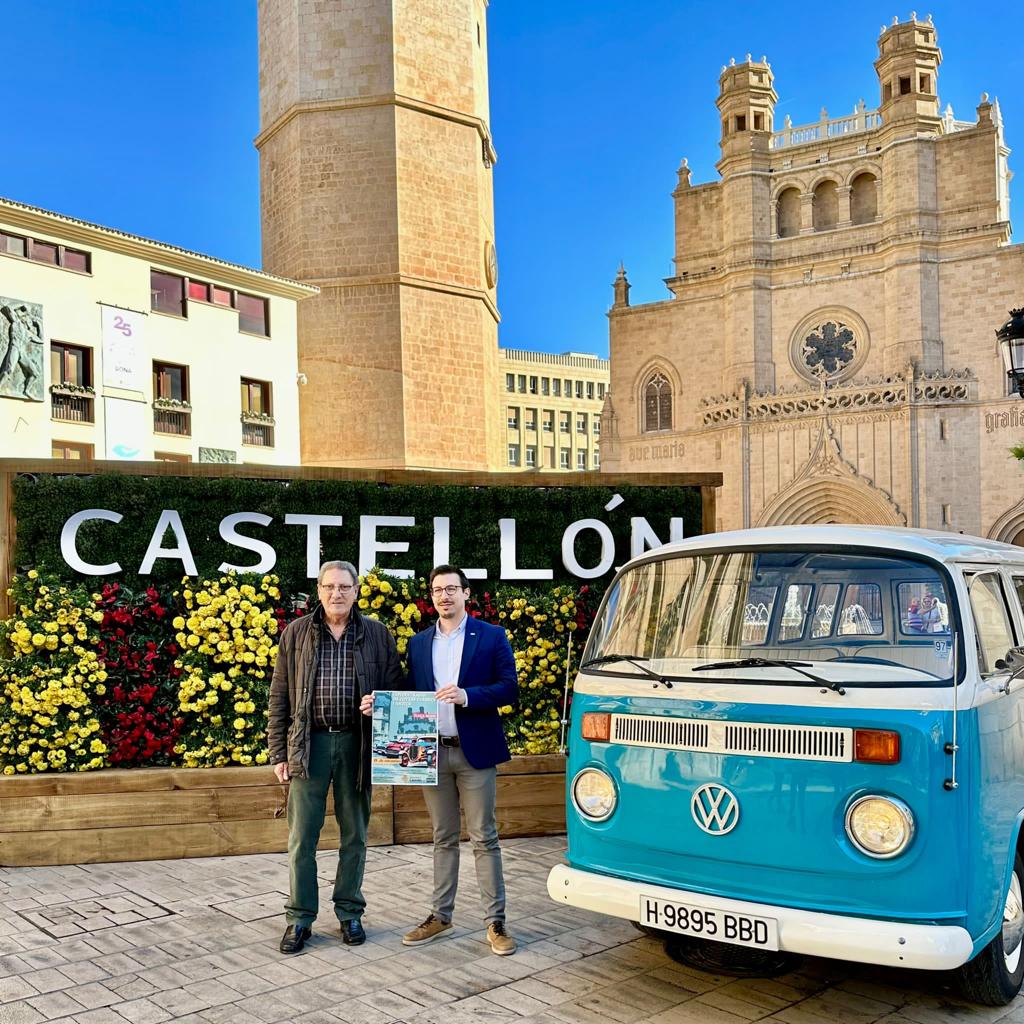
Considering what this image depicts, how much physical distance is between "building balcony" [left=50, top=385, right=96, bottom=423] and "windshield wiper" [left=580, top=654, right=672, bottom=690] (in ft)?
73.9

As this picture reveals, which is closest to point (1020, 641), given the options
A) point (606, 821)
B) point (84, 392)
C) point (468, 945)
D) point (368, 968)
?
point (606, 821)

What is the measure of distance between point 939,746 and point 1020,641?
3.80 ft

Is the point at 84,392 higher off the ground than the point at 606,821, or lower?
higher

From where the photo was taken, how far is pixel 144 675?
21.3 ft

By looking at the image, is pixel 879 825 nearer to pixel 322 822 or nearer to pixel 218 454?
pixel 322 822

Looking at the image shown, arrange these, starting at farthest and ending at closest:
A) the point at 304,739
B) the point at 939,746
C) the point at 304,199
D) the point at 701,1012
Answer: the point at 304,199 < the point at 304,739 < the point at 701,1012 < the point at 939,746

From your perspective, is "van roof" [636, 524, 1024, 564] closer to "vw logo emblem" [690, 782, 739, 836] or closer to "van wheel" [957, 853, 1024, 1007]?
"vw logo emblem" [690, 782, 739, 836]

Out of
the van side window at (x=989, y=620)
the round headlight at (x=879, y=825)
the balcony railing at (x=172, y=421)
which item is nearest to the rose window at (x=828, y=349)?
the balcony railing at (x=172, y=421)

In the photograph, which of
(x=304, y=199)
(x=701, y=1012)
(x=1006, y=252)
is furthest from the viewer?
(x=1006, y=252)

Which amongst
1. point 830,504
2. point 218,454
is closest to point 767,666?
point 218,454

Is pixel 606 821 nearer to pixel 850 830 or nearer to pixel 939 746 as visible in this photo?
pixel 850 830

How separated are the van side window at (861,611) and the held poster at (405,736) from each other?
1826mm

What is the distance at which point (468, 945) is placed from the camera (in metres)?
4.75

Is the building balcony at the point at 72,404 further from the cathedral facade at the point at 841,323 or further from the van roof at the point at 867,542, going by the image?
the cathedral facade at the point at 841,323
